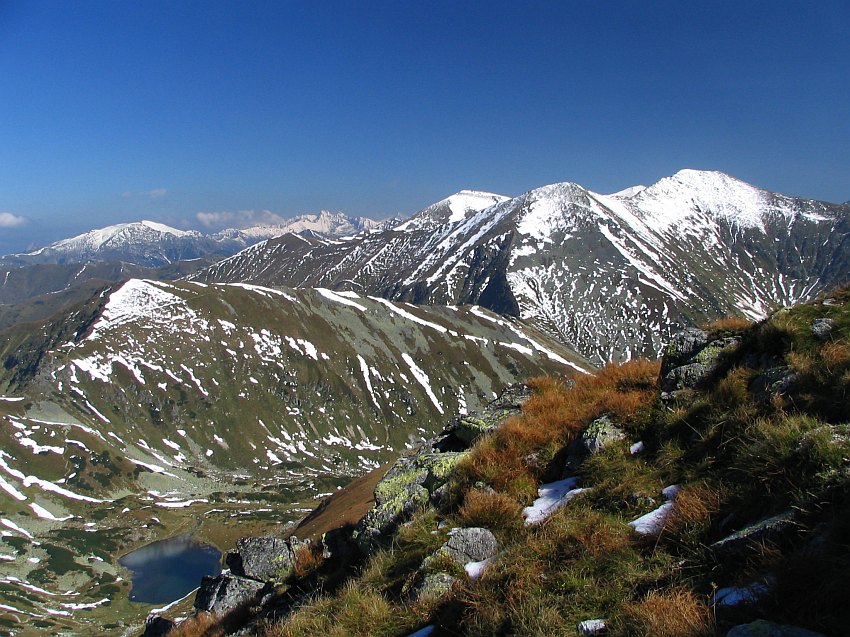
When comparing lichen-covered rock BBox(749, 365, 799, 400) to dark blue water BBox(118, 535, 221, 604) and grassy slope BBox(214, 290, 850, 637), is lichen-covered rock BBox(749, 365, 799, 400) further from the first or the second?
dark blue water BBox(118, 535, 221, 604)

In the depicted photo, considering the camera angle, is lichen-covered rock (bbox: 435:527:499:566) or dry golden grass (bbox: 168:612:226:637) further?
dry golden grass (bbox: 168:612:226:637)

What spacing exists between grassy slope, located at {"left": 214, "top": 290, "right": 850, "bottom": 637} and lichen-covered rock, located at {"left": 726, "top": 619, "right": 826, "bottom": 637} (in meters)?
0.33

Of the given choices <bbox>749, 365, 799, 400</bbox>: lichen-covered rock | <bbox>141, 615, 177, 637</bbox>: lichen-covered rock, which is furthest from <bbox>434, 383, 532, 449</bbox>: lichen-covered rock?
<bbox>141, 615, 177, 637</bbox>: lichen-covered rock

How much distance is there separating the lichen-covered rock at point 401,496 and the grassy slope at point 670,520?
71cm

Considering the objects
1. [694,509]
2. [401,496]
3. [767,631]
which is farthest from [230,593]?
[767,631]

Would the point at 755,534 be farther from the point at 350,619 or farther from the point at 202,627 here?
the point at 202,627

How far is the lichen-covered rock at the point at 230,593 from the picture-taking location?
42.2 feet

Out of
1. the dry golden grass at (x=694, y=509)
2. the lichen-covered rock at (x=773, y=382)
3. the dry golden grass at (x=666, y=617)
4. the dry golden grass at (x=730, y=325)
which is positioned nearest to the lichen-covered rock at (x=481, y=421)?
the dry golden grass at (x=730, y=325)

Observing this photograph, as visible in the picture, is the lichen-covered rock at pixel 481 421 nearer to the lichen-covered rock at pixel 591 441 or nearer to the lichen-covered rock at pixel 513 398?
the lichen-covered rock at pixel 513 398

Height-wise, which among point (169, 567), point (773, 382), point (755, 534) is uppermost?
point (773, 382)

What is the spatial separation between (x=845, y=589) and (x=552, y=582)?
3011 mm

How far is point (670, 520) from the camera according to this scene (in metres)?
6.62

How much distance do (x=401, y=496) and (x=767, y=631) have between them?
310 inches

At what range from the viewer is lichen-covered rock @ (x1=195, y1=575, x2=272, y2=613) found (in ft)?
42.2
